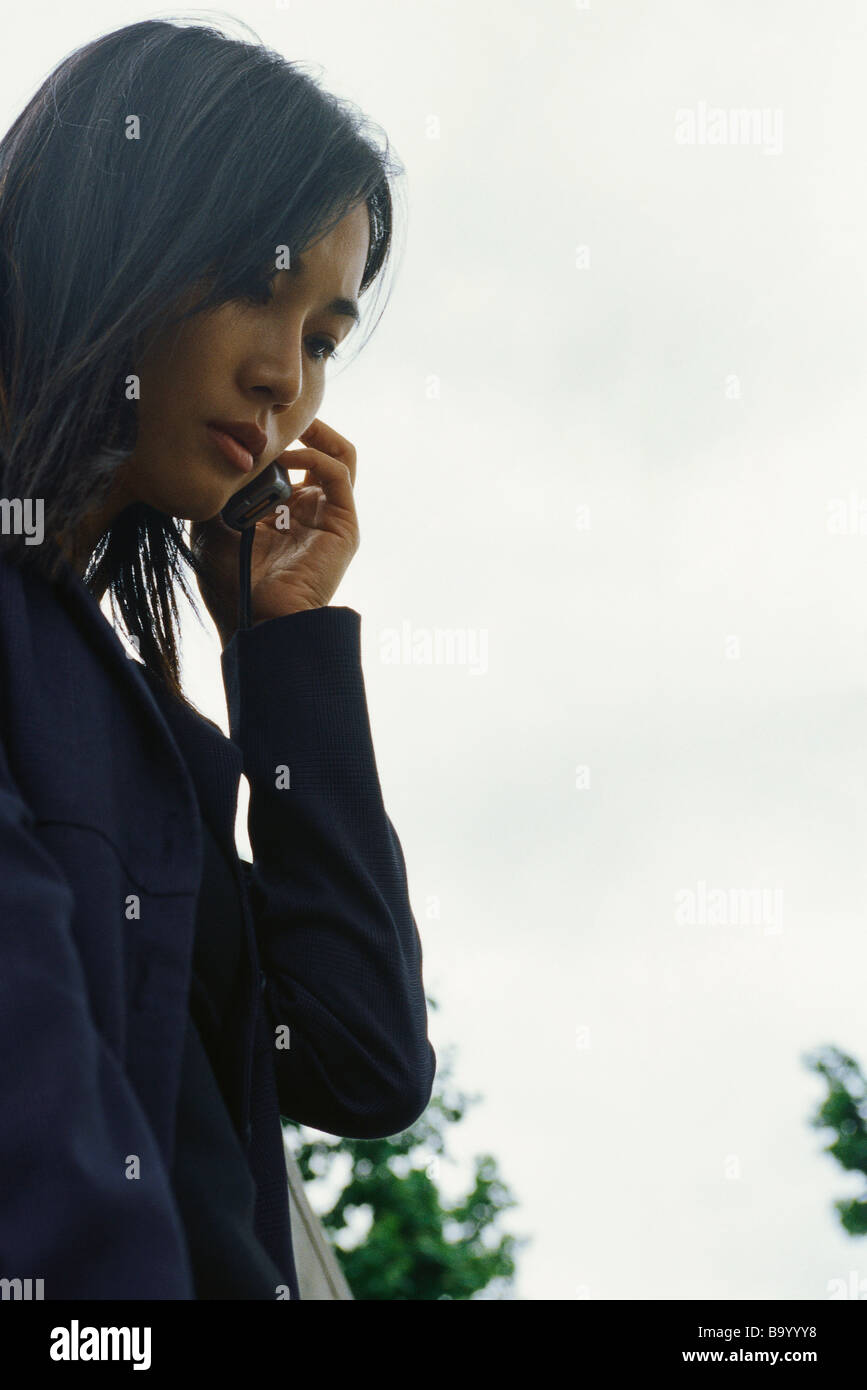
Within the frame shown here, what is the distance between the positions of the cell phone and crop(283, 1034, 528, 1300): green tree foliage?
19.0 metres

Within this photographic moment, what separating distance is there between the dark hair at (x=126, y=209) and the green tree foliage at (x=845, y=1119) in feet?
66.6

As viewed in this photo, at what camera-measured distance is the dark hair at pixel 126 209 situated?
146cm

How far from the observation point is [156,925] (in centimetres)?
121

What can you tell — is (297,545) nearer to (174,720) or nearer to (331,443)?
(331,443)

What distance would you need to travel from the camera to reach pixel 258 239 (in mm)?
1634

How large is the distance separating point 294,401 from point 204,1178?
976 mm

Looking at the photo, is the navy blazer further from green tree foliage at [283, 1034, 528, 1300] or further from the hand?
green tree foliage at [283, 1034, 528, 1300]

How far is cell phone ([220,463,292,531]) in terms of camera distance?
2.21 metres

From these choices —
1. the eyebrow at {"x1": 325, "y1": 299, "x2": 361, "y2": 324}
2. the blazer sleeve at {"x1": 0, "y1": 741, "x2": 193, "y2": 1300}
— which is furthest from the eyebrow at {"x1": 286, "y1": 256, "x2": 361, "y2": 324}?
the blazer sleeve at {"x1": 0, "y1": 741, "x2": 193, "y2": 1300}

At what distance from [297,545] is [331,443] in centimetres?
31

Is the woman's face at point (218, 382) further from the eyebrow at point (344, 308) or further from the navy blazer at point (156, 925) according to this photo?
the navy blazer at point (156, 925)
